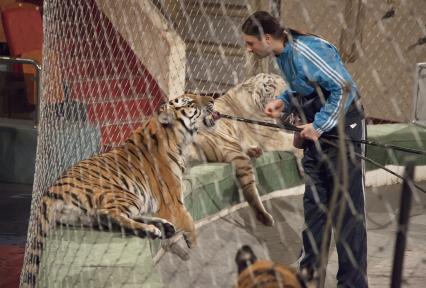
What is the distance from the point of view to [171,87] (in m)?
5.64

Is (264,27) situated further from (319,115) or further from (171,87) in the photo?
(171,87)

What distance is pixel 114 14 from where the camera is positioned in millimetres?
5906

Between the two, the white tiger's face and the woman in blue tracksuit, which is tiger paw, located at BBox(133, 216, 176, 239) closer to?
the woman in blue tracksuit

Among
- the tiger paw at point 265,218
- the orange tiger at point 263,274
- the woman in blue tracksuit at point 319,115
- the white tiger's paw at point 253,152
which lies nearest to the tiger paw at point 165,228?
the woman in blue tracksuit at point 319,115

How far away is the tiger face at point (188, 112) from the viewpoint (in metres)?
3.99

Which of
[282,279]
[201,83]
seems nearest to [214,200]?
[201,83]

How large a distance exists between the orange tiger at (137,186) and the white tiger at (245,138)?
0.67 meters

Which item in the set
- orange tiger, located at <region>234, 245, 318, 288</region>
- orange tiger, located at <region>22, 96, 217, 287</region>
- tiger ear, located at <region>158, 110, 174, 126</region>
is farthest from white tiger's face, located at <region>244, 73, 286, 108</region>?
orange tiger, located at <region>234, 245, 318, 288</region>

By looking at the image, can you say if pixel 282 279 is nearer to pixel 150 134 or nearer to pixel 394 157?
pixel 150 134

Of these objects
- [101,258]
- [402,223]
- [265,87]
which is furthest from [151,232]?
[402,223]

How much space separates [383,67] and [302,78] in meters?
3.93

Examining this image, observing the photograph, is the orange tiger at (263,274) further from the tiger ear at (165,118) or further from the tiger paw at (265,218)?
the tiger paw at (265,218)

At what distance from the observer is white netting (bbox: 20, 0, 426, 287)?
309 cm

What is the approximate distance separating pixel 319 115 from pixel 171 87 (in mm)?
2835
